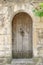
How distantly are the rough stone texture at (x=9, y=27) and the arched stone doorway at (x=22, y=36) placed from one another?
289 mm

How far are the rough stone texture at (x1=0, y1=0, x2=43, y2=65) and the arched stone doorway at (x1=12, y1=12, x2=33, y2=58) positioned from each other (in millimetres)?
289

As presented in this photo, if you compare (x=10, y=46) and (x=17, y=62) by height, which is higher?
(x=10, y=46)

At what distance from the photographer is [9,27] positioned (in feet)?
27.8

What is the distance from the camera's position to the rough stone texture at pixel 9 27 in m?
8.41

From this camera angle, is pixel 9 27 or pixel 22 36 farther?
pixel 22 36

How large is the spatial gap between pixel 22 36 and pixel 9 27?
1.99 feet

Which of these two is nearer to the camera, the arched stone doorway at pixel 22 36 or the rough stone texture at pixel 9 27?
the rough stone texture at pixel 9 27

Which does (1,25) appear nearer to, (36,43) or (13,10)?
(13,10)

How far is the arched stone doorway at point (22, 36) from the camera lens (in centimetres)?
873

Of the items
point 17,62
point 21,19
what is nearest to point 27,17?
point 21,19

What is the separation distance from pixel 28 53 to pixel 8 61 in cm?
76

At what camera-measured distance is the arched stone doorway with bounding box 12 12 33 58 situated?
8.73 m

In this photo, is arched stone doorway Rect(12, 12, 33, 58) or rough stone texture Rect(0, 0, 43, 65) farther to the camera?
arched stone doorway Rect(12, 12, 33, 58)

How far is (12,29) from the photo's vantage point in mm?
8727
